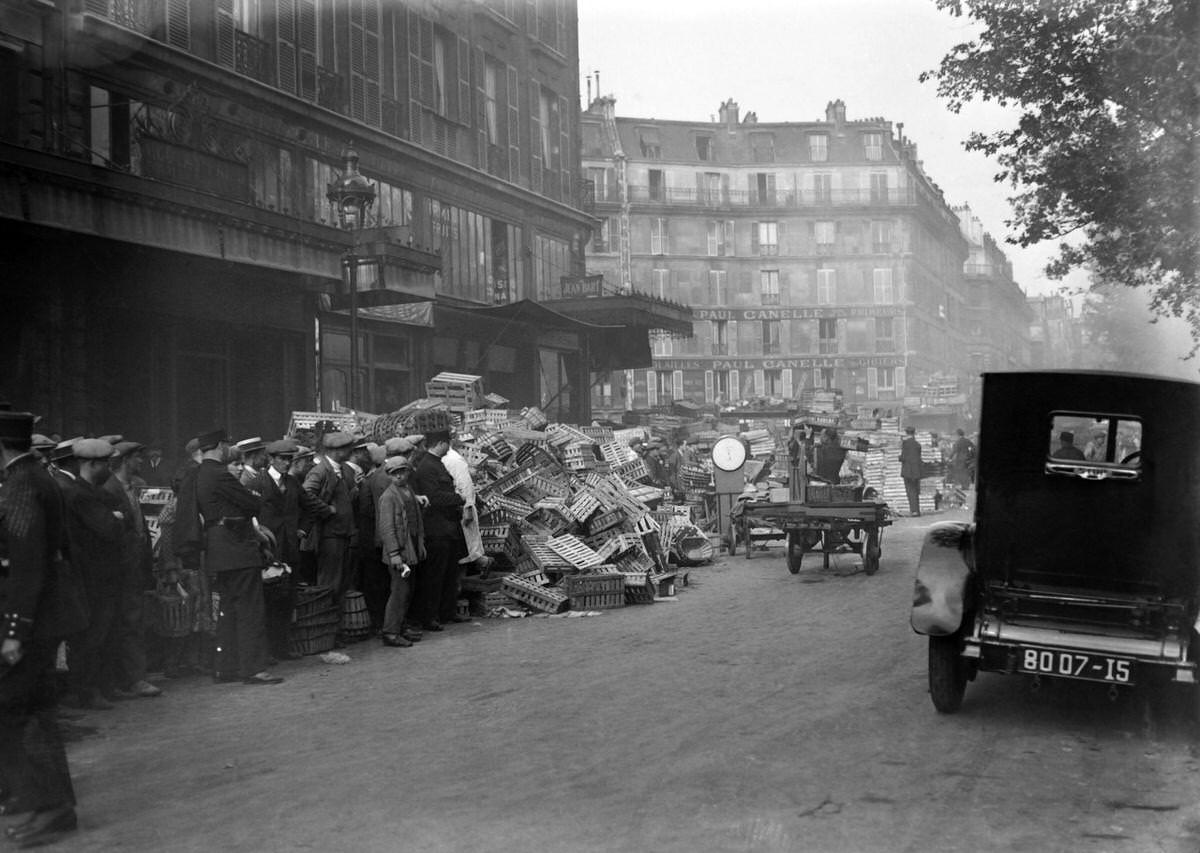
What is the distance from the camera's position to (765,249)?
2933 inches

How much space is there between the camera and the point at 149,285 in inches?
677

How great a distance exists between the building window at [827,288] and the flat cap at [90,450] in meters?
68.7

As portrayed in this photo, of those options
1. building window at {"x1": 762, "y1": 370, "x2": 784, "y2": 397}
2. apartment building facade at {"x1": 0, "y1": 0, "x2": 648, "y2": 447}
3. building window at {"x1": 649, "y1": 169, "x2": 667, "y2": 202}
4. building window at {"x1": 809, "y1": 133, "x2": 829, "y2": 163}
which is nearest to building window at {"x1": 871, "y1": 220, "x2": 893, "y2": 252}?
building window at {"x1": 809, "y1": 133, "x2": 829, "y2": 163}

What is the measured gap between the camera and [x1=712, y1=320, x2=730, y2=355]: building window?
7356 centimetres

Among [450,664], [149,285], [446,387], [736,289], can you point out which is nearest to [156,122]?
[149,285]

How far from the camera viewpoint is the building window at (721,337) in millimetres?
73562

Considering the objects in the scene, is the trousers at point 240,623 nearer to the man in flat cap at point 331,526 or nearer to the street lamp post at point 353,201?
the man in flat cap at point 331,526

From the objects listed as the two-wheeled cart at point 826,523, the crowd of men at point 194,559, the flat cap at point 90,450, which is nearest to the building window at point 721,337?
the two-wheeled cart at point 826,523

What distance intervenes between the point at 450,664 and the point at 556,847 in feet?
15.9

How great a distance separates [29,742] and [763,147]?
74.3 meters

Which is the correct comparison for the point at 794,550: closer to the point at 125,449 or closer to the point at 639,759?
the point at 125,449

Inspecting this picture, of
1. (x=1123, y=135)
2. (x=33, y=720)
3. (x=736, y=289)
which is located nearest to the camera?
(x=33, y=720)

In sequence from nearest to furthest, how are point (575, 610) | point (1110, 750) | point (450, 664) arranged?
point (1110, 750) < point (450, 664) < point (575, 610)

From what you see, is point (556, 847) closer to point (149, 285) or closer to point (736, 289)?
point (149, 285)
